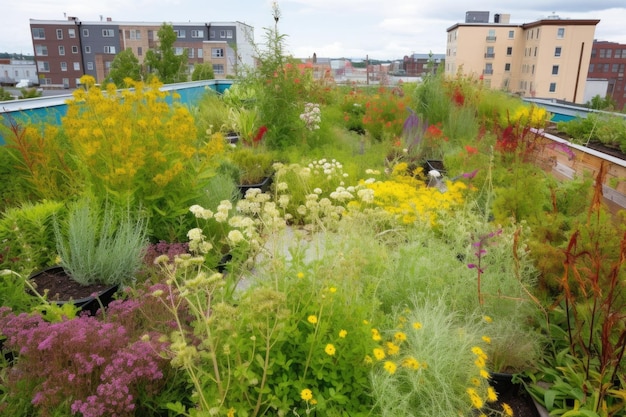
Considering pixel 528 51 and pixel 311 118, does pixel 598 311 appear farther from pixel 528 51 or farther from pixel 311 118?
pixel 528 51

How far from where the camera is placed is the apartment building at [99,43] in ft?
196

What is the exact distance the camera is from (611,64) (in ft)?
238

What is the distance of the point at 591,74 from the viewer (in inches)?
2840

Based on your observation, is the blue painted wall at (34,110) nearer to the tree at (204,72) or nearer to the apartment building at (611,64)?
the tree at (204,72)

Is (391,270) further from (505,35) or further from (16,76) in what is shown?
(16,76)

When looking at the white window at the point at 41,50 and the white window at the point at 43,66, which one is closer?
the white window at the point at 41,50

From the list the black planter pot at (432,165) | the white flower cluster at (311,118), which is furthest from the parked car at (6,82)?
the black planter pot at (432,165)


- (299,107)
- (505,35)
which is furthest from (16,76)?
(299,107)

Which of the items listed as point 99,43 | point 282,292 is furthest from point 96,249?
point 99,43

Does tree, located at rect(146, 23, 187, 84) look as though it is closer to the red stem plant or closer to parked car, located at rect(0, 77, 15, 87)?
the red stem plant

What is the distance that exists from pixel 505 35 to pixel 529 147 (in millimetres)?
51988

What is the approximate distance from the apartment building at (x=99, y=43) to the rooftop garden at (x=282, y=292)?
192ft

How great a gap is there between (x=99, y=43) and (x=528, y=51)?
54.7m

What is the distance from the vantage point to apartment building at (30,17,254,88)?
59.8m
